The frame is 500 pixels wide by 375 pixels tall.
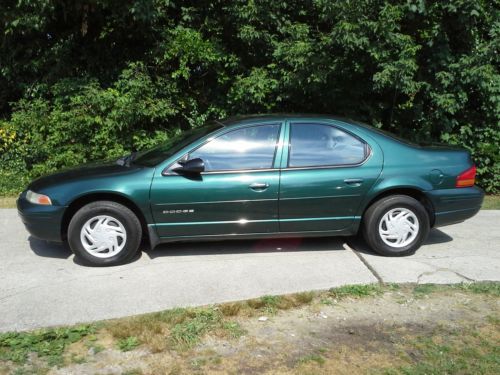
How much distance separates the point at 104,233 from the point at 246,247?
1525 millimetres

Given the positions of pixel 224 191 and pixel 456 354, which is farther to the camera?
pixel 224 191

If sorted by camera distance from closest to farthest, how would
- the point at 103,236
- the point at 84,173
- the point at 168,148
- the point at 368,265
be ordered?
the point at 103,236, the point at 368,265, the point at 84,173, the point at 168,148

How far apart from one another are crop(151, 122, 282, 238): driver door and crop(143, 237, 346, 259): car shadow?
1.41ft

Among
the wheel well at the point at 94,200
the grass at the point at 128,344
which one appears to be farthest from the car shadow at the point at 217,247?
the grass at the point at 128,344

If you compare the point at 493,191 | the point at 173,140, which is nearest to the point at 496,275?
the point at 173,140

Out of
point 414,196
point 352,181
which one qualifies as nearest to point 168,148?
point 352,181

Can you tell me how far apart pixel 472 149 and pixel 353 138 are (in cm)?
444

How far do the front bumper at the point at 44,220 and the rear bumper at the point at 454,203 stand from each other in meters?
3.70

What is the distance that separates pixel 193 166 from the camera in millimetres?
4953

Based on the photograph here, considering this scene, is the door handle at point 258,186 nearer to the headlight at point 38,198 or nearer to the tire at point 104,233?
the tire at point 104,233

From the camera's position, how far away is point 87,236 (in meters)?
5.04

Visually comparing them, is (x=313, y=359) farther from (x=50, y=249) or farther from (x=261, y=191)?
(x=50, y=249)

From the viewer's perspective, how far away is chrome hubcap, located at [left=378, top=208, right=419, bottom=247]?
5.40m

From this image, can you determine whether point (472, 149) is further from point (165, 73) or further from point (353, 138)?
point (165, 73)
